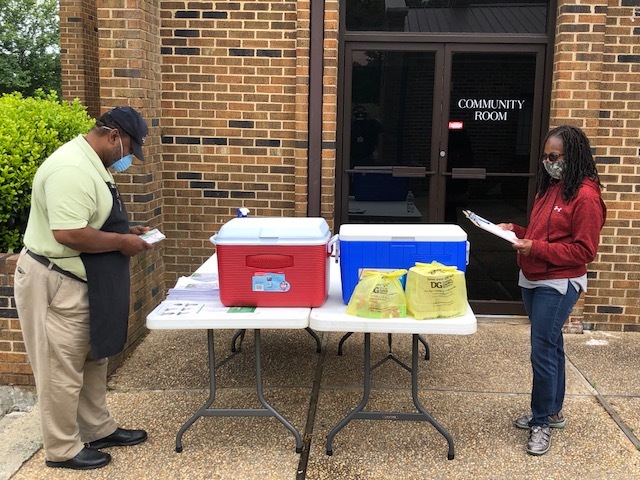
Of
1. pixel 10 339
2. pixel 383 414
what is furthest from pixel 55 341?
pixel 383 414

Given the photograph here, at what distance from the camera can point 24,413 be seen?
417 centimetres

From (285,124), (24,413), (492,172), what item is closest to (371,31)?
(285,124)

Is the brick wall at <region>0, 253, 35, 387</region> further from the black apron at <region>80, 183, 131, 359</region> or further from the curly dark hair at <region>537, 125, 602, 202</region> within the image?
the curly dark hair at <region>537, 125, 602, 202</region>

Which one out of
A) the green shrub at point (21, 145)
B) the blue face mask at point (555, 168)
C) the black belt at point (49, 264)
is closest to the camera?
the black belt at point (49, 264)

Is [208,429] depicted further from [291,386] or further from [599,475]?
[599,475]


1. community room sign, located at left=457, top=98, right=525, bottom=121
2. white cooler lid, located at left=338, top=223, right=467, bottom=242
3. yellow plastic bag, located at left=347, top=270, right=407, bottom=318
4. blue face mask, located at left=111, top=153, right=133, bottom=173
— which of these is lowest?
yellow plastic bag, located at left=347, top=270, right=407, bottom=318

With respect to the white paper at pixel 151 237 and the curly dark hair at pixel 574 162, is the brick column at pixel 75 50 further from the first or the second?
the curly dark hair at pixel 574 162

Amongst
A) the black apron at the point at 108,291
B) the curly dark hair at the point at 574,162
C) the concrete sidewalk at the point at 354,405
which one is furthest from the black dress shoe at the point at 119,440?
the curly dark hair at the point at 574,162

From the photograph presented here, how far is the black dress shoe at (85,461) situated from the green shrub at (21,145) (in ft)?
5.29

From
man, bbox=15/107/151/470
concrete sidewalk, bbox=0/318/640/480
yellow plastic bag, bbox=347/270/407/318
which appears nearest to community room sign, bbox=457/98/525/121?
concrete sidewalk, bbox=0/318/640/480

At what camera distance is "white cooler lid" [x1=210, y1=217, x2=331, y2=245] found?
3.34 metres

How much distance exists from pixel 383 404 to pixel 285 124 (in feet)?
8.58

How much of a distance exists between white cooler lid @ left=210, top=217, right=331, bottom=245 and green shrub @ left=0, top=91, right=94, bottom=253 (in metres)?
1.62

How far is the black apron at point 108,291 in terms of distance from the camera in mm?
3242
